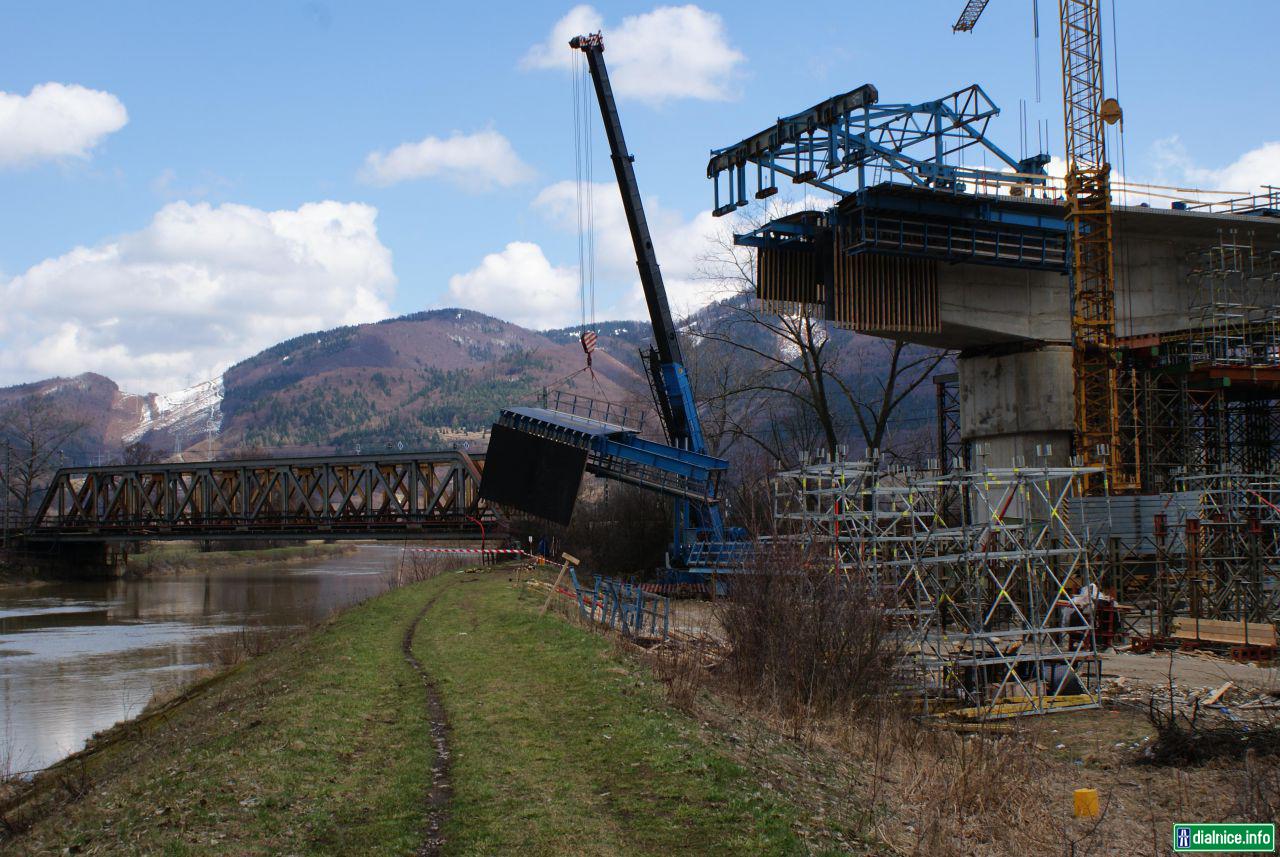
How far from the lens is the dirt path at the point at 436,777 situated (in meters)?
10.3

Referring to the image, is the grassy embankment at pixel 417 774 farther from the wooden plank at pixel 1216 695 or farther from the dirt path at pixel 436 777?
the wooden plank at pixel 1216 695

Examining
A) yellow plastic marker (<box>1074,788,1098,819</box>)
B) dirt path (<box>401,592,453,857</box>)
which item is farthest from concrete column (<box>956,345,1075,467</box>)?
dirt path (<box>401,592,453,857</box>)

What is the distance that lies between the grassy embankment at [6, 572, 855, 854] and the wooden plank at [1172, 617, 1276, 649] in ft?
54.6

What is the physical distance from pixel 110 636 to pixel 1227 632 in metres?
37.2

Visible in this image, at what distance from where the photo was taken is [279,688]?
18.9m

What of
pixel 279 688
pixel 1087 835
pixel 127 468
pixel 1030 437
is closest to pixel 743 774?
pixel 1087 835

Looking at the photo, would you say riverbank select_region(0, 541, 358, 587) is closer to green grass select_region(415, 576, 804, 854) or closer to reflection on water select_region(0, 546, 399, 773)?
reflection on water select_region(0, 546, 399, 773)

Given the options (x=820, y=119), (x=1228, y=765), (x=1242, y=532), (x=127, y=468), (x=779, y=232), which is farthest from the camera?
(x=127, y=468)

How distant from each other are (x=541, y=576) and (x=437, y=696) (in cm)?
2127

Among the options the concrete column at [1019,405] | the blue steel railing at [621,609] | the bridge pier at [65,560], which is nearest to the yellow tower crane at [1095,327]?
the concrete column at [1019,405]

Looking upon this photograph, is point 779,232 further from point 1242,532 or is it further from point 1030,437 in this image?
point 1242,532

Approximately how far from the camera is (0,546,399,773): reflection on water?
24766 millimetres

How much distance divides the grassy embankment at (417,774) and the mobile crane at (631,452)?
61.0 feet

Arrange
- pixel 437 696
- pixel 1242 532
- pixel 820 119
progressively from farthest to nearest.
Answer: pixel 820 119 < pixel 1242 532 < pixel 437 696
